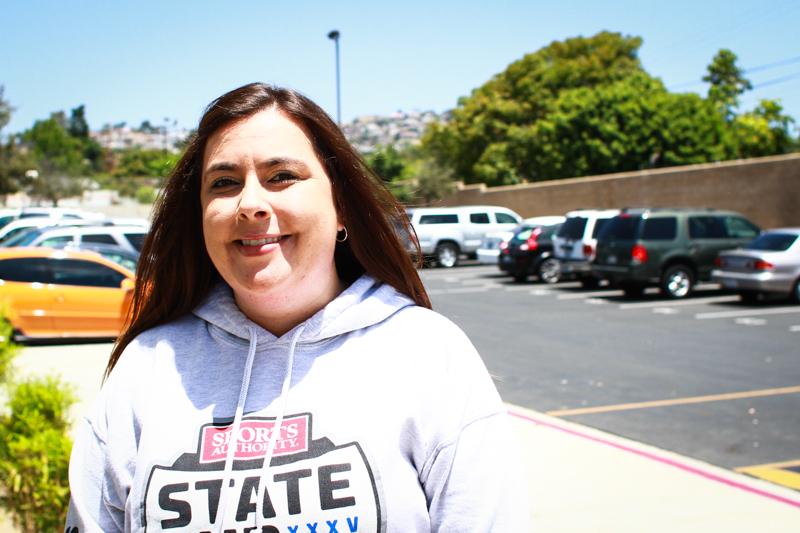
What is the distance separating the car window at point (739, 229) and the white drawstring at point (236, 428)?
685 inches

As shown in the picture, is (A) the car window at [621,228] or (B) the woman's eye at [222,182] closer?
(B) the woman's eye at [222,182]

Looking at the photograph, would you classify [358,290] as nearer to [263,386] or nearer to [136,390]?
[263,386]

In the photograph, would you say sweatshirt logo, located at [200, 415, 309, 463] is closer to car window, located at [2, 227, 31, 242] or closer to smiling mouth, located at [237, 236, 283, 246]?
smiling mouth, located at [237, 236, 283, 246]

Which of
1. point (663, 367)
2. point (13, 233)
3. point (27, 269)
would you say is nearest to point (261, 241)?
point (663, 367)

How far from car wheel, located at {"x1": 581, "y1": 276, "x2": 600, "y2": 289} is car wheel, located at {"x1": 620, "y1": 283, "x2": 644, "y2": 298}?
5.65ft

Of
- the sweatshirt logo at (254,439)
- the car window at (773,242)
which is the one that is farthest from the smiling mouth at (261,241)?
the car window at (773,242)

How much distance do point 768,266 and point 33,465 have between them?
13994 mm

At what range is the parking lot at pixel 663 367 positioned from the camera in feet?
21.4

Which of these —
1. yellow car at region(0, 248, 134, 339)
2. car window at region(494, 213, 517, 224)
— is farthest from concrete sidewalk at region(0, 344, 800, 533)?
car window at region(494, 213, 517, 224)

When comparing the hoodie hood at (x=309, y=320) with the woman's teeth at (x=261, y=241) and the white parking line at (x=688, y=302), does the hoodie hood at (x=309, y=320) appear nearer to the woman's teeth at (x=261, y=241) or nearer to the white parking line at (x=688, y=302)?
the woman's teeth at (x=261, y=241)

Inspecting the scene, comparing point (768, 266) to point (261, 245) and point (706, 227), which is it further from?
point (261, 245)

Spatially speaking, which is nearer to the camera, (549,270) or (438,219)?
(549,270)

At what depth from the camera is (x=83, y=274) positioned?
39.6ft

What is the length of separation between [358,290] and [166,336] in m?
0.46
